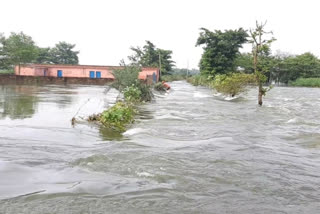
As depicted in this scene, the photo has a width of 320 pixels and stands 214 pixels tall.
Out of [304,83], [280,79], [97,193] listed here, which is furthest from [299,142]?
[280,79]

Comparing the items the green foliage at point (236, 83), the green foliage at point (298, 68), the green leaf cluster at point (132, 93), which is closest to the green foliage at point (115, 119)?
the green leaf cluster at point (132, 93)

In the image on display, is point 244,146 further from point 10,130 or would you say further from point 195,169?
point 10,130

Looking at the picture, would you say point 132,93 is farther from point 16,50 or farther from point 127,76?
point 16,50

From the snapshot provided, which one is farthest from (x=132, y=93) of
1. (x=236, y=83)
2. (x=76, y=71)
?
(x=76, y=71)

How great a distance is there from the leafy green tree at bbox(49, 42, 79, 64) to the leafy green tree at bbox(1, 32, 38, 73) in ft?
72.8

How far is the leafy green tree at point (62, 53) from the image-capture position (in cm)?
6356

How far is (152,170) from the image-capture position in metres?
5.39

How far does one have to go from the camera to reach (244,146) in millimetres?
7605

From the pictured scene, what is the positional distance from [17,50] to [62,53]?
2573cm

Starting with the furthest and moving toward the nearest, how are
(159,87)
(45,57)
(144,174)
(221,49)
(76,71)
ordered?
(45,57) < (221,49) < (76,71) < (159,87) < (144,174)

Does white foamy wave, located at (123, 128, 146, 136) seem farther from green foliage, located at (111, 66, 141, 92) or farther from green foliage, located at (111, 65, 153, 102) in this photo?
green foliage, located at (111, 66, 141, 92)

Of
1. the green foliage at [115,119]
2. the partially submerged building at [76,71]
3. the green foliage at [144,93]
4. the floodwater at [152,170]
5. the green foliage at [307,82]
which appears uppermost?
the partially submerged building at [76,71]

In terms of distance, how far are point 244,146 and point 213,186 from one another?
122 inches

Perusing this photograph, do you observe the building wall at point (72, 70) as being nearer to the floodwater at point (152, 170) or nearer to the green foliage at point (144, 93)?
the green foliage at point (144, 93)
